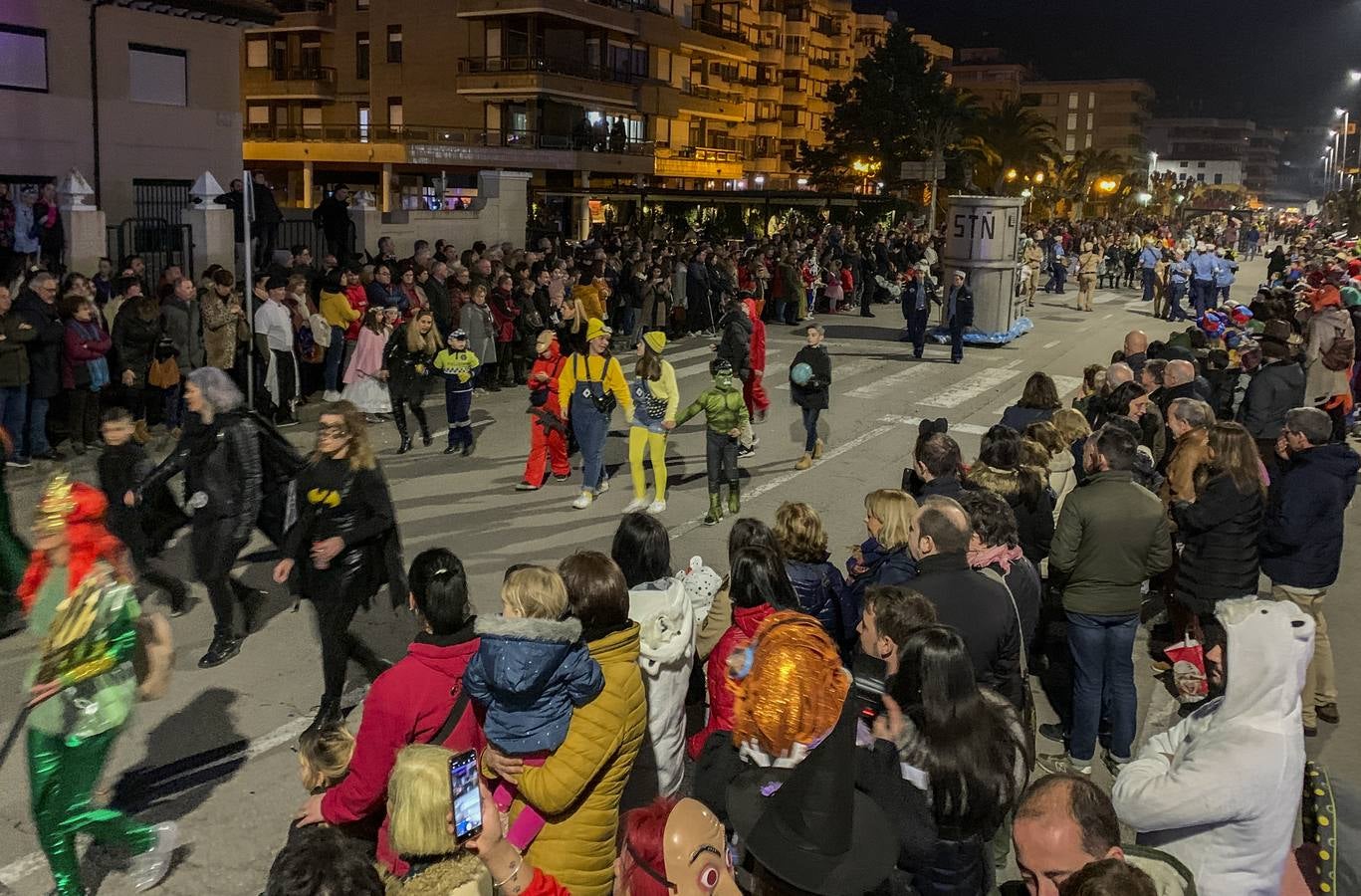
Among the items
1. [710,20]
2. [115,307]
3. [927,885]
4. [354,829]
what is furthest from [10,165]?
[710,20]

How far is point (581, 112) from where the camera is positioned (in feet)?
169

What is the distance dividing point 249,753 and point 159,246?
16.0m

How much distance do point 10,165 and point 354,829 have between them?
22876 millimetres

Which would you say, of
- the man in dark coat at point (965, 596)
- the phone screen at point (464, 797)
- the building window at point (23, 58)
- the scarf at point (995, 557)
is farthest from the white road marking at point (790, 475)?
the building window at point (23, 58)

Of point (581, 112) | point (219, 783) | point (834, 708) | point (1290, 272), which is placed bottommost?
point (219, 783)

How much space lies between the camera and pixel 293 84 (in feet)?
178

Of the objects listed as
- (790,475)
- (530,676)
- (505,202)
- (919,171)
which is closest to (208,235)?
(505,202)

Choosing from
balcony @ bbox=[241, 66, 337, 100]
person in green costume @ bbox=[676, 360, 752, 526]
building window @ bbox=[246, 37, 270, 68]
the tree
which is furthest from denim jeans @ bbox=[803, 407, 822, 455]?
building window @ bbox=[246, 37, 270, 68]

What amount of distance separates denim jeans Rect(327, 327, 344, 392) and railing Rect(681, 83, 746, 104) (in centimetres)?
4637

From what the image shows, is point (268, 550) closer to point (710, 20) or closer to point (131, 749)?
point (131, 749)

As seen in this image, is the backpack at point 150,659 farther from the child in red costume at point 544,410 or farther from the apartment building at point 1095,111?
the apartment building at point 1095,111

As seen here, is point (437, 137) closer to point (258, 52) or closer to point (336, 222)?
point (258, 52)

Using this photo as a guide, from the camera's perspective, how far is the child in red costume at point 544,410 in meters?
11.5

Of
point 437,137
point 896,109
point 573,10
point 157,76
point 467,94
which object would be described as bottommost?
point 157,76
